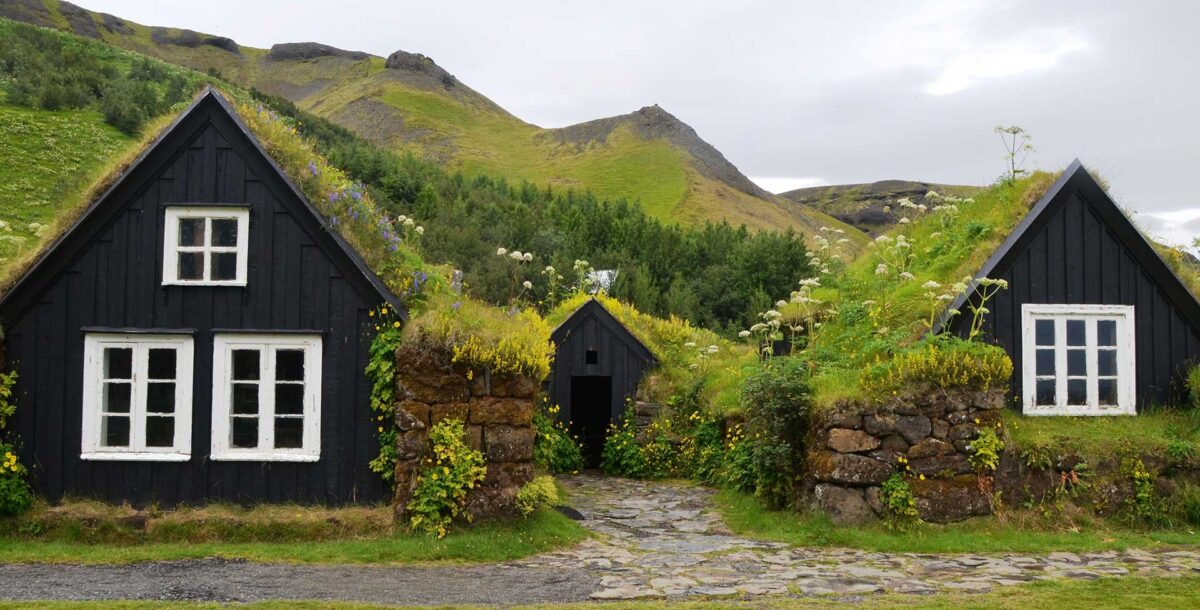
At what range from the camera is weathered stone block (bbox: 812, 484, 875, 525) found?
41.1ft

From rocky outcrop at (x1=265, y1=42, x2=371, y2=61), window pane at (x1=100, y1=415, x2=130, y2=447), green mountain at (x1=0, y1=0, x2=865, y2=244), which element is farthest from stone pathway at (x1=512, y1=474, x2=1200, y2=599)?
rocky outcrop at (x1=265, y1=42, x2=371, y2=61)

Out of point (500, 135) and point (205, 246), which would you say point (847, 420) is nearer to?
point (205, 246)

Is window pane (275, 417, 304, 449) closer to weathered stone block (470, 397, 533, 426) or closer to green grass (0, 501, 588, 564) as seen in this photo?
green grass (0, 501, 588, 564)

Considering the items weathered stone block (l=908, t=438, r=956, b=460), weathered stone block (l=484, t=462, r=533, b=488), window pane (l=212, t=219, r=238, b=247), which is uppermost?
window pane (l=212, t=219, r=238, b=247)

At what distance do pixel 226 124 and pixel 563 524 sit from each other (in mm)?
7072

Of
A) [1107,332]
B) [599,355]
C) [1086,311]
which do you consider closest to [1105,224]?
[1086,311]

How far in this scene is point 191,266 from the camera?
12.6 meters

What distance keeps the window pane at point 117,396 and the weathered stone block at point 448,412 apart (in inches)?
164

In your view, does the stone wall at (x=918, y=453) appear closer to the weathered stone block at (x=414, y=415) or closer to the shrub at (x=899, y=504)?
the shrub at (x=899, y=504)

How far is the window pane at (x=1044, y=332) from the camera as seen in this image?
1431 centimetres

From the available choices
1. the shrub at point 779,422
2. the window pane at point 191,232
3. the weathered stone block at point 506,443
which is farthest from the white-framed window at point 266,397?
the shrub at point 779,422

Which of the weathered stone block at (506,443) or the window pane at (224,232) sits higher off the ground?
the window pane at (224,232)

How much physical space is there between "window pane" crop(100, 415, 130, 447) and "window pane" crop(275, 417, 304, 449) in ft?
6.52

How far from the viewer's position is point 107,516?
11.9 m
